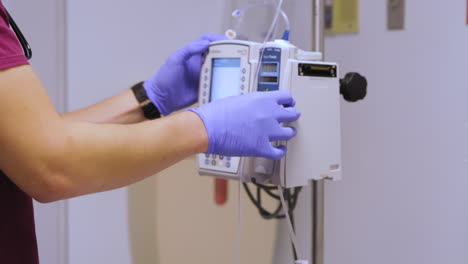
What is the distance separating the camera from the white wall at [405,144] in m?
1.41

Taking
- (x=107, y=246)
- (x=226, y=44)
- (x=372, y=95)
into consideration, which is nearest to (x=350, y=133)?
(x=372, y=95)

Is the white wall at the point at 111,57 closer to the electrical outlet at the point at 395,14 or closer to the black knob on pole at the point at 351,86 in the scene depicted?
the electrical outlet at the point at 395,14

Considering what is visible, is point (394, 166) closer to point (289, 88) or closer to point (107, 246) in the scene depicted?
point (289, 88)

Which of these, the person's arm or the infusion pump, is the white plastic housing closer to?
the infusion pump

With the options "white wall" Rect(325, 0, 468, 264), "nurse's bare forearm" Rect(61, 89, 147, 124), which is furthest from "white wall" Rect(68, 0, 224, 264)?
"white wall" Rect(325, 0, 468, 264)

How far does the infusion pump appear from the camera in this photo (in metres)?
1.05

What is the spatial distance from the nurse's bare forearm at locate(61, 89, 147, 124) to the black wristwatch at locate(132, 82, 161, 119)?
0.01 meters

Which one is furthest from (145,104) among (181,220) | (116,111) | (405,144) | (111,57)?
(405,144)

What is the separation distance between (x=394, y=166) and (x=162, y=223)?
2.48 feet

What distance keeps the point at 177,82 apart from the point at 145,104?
12cm

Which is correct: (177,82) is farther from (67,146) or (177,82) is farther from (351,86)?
(67,146)

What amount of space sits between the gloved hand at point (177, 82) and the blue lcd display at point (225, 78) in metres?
0.15

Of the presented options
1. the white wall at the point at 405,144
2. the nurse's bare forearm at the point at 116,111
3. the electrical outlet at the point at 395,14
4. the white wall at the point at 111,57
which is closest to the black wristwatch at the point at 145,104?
the nurse's bare forearm at the point at 116,111

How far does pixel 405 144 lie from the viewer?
1.53m
